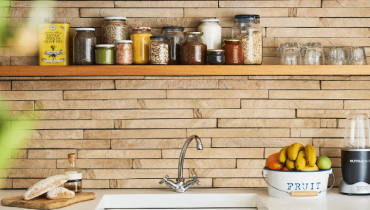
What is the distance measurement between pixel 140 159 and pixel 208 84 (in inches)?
21.6

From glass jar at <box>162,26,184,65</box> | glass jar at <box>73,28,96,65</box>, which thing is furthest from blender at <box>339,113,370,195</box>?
glass jar at <box>73,28,96,65</box>

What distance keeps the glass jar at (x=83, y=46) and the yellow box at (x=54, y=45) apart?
7cm

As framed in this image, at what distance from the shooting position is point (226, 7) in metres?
2.71

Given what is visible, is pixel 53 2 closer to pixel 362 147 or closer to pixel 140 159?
pixel 140 159

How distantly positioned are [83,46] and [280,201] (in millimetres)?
1234

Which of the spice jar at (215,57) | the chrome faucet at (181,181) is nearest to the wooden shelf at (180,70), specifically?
the spice jar at (215,57)

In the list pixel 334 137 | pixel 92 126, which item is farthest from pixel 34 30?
pixel 334 137

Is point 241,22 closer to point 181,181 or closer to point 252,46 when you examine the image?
point 252,46

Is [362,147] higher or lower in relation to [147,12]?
lower

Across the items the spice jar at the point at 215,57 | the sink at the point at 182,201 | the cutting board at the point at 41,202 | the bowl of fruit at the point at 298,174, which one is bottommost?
the sink at the point at 182,201

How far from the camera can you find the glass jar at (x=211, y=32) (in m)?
2.60

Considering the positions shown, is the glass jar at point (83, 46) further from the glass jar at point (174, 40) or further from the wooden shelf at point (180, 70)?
the glass jar at point (174, 40)

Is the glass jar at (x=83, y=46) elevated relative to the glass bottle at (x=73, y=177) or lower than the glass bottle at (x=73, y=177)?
elevated

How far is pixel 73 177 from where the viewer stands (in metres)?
2.48
